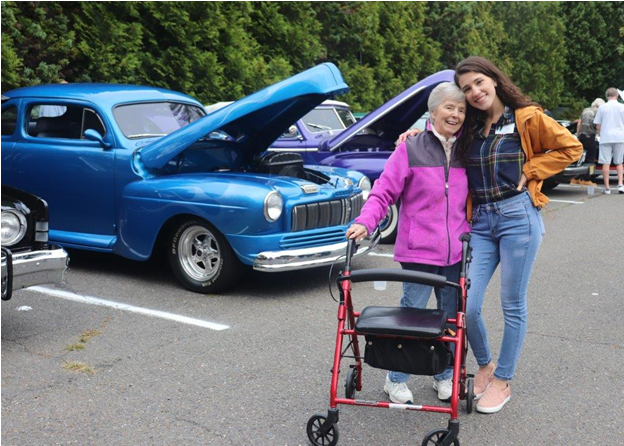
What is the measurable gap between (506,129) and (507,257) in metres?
0.64

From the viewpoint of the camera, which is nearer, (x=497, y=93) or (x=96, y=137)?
(x=497, y=93)

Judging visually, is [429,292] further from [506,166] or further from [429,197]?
[506,166]

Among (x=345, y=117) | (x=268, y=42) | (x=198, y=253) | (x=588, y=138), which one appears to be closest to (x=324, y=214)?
(x=198, y=253)

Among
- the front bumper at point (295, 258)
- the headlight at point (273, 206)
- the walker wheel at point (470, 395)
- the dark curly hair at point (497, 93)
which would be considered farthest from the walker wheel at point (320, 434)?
the headlight at point (273, 206)

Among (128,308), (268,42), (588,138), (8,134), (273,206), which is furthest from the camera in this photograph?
(268,42)

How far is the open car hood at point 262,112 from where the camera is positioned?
6809 millimetres

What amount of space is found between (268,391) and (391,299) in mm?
2311

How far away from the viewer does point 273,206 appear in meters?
6.59

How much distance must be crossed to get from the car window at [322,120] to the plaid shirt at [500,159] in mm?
7122

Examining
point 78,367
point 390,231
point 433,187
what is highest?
point 433,187

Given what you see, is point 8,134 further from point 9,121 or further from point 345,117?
point 345,117

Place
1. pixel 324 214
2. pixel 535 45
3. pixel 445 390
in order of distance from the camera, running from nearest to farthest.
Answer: pixel 445 390 → pixel 324 214 → pixel 535 45

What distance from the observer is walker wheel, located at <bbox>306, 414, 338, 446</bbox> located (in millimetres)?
3752

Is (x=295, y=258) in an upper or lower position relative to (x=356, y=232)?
lower
